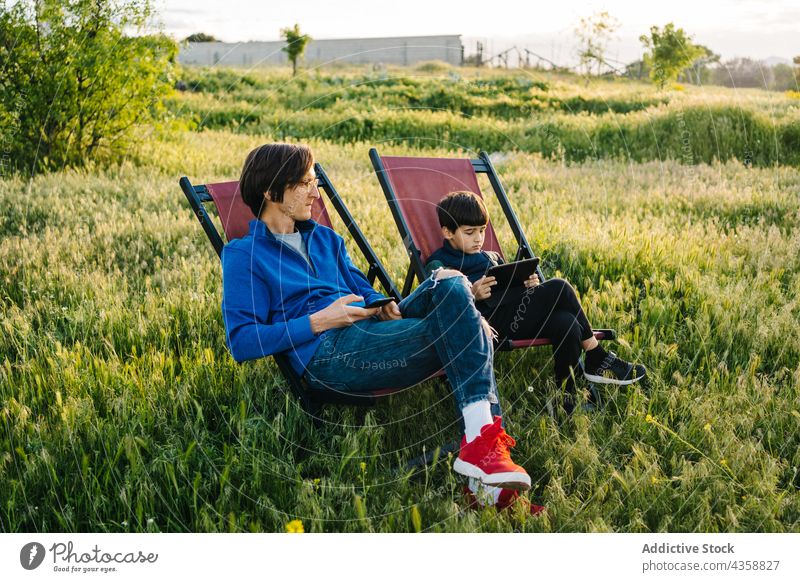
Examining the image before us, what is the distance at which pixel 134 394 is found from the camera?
3543mm

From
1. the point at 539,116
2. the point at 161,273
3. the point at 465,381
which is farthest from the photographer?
the point at 539,116

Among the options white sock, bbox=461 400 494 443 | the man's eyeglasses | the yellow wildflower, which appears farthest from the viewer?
the man's eyeglasses

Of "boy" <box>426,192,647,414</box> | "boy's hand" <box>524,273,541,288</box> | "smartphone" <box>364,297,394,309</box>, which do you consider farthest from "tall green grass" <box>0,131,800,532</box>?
"smartphone" <box>364,297,394,309</box>

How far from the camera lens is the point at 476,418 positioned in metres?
2.94

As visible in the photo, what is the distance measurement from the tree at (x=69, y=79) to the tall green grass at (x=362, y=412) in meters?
2.56

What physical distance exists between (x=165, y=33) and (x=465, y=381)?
736cm

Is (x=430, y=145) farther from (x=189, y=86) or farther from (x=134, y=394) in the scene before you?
(x=189, y=86)

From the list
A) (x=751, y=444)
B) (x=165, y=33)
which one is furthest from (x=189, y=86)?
(x=751, y=444)

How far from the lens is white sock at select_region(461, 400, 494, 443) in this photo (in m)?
2.93

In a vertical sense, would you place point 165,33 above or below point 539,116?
above

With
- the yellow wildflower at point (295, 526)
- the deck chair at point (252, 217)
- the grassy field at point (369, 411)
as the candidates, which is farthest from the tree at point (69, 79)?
the yellow wildflower at point (295, 526)

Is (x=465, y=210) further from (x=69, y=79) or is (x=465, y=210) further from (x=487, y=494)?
(x=69, y=79)

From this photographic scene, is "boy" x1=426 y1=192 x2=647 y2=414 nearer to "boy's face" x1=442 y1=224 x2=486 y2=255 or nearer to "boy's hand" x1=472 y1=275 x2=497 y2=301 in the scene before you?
"boy's hand" x1=472 y1=275 x2=497 y2=301
